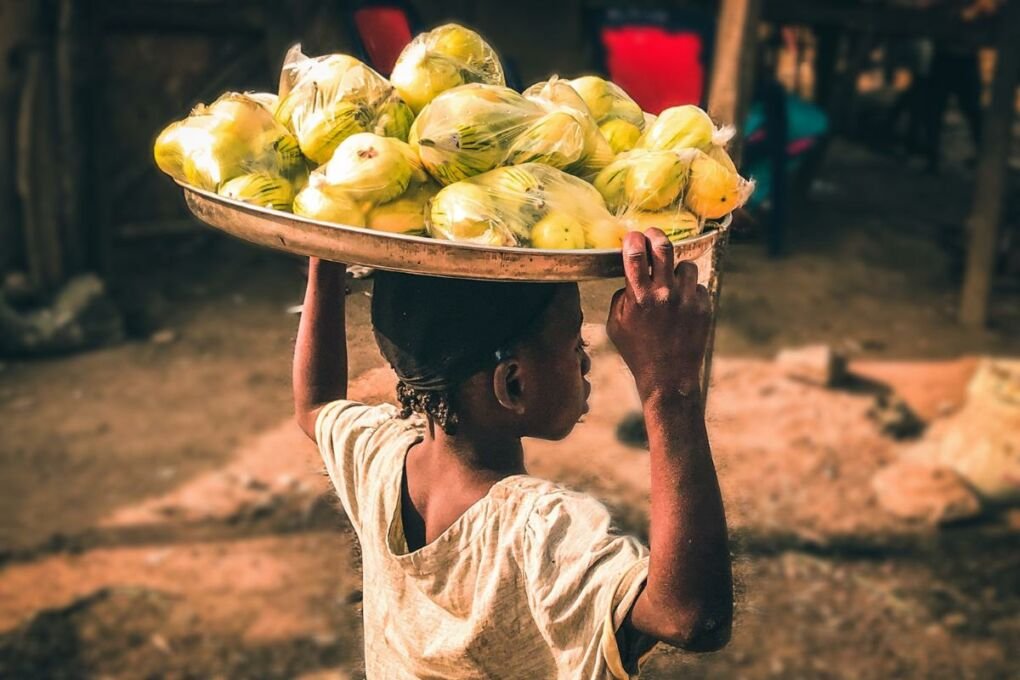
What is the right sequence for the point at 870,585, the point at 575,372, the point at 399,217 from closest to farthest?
the point at 399,217, the point at 575,372, the point at 870,585

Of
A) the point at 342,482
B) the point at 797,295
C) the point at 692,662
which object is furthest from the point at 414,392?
the point at 797,295

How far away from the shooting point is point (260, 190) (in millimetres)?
1314

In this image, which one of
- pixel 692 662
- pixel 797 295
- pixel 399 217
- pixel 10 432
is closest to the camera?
pixel 399 217

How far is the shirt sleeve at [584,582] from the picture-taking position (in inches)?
49.0

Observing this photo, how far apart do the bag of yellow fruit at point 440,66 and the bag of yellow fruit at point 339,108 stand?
21 millimetres

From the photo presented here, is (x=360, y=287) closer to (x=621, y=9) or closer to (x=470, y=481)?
(x=470, y=481)

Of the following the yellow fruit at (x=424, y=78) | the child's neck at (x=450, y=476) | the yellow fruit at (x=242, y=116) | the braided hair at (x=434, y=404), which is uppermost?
the yellow fruit at (x=424, y=78)

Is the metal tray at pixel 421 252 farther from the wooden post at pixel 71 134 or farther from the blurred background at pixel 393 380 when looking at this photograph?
the wooden post at pixel 71 134

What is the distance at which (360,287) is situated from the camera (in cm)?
182

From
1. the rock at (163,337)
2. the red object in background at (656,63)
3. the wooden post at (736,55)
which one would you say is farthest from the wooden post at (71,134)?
the wooden post at (736,55)

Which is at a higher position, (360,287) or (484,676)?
(360,287)

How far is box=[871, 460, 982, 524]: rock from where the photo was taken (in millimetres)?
4398

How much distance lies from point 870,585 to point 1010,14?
3.99 meters

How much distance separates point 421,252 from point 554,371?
35 cm
